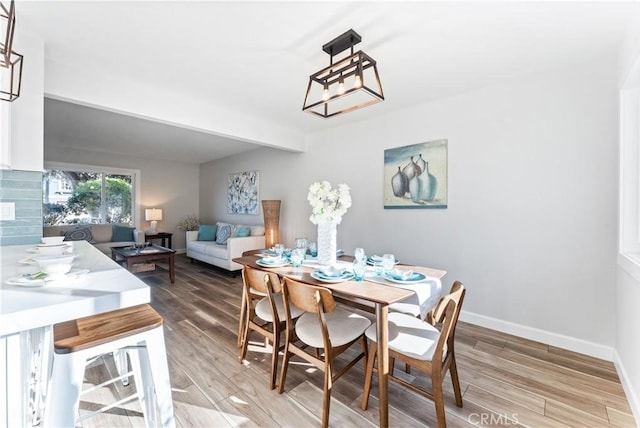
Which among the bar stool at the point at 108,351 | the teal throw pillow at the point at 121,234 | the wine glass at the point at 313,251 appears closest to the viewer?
the bar stool at the point at 108,351

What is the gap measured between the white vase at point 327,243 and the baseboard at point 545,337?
1.75 meters

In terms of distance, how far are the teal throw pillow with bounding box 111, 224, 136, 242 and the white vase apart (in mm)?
5288

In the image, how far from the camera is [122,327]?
1.14m

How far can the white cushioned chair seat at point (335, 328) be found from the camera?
5.27ft

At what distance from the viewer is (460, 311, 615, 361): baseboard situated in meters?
2.18

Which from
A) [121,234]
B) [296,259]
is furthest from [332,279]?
[121,234]

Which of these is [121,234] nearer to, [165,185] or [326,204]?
[165,185]

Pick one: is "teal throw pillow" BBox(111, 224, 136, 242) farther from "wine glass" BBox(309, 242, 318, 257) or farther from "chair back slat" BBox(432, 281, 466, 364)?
"chair back slat" BBox(432, 281, 466, 364)

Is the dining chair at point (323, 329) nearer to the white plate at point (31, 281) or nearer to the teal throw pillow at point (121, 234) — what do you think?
the white plate at point (31, 281)

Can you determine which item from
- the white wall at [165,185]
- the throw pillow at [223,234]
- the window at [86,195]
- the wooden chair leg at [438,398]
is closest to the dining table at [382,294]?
the wooden chair leg at [438,398]

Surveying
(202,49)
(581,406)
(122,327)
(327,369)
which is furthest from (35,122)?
(581,406)

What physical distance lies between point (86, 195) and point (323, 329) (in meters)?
6.74

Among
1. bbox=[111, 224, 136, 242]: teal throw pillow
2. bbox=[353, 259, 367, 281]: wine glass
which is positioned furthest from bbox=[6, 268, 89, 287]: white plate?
bbox=[111, 224, 136, 242]: teal throw pillow

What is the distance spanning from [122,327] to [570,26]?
3045 millimetres
